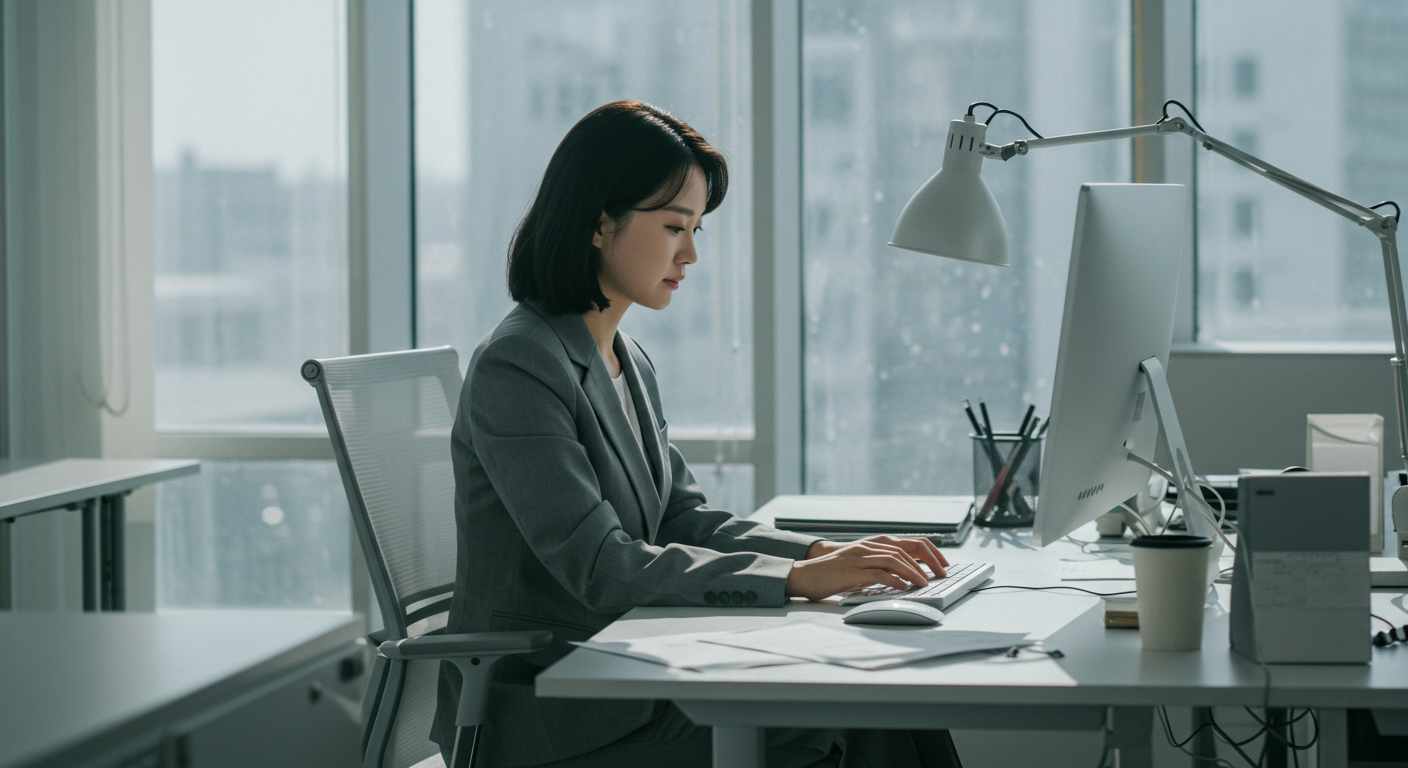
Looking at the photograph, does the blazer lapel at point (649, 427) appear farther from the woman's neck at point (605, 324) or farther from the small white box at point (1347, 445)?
the small white box at point (1347, 445)

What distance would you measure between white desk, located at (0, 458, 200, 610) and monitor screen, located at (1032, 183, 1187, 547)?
1951mm

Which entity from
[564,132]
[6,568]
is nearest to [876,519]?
[564,132]

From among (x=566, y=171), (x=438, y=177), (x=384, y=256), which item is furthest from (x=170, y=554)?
(x=566, y=171)

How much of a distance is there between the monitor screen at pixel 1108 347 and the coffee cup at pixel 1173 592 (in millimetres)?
147

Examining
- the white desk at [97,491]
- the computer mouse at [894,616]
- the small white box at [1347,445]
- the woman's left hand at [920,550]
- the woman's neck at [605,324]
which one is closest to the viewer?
the computer mouse at [894,616]

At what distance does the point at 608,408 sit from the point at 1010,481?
806 millimetres

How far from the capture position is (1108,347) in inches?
51.5

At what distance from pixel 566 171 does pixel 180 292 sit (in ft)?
7.14

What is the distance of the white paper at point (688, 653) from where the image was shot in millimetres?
1069

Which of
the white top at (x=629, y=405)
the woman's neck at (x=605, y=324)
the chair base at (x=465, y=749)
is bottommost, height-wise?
A: the chair base at (x=465, y=749)

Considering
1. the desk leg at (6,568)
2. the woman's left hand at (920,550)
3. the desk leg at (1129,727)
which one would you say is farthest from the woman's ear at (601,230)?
the desk leg at (6,568)

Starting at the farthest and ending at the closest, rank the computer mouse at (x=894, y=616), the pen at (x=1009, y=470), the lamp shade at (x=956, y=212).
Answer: the pen at (x=1009, y=470)
the lamp shade at (x=956, y=212)
the computer mouse at (x=894, y=616)

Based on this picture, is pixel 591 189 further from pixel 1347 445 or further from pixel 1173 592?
pixel 1347 445

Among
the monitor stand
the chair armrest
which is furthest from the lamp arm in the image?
the chair armrest
